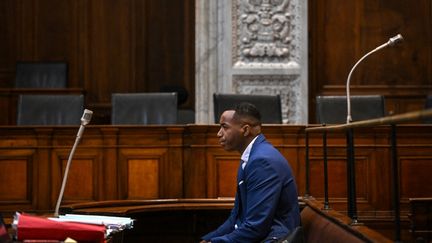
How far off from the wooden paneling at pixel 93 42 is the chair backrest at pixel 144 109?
8.66ft

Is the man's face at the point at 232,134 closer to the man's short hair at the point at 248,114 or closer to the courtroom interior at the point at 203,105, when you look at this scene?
the man's short hair at the point at 248,114

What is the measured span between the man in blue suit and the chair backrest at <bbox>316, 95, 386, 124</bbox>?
3088 mm

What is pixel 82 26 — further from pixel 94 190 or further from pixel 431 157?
pixel 431 157

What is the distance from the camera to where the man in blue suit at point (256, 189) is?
3.75 metres

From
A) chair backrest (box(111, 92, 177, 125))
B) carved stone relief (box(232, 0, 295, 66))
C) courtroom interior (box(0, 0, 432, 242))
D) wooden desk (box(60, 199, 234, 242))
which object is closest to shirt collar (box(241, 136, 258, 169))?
Answer: courtroom interior (box(0, 0, 432, 242))

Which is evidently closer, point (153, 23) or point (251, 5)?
point (251, 5)

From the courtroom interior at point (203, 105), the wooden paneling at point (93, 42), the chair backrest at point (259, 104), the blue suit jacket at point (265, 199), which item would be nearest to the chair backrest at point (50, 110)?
the courtroom interior at point (203, 105)

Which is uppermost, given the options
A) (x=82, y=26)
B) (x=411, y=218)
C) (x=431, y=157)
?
(x=82, y=26)

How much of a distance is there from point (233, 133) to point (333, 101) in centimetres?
325

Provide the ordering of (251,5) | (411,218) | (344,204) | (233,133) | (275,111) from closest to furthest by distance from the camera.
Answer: (233,133), (411,218), (344,204), (275,111), (251,5)

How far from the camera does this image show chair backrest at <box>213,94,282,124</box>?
688cm

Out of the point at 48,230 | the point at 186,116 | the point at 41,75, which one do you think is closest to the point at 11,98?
the point at 41,75

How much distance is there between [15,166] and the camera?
6.15 meters

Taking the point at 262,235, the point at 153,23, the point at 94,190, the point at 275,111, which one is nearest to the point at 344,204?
the point at 275,111
